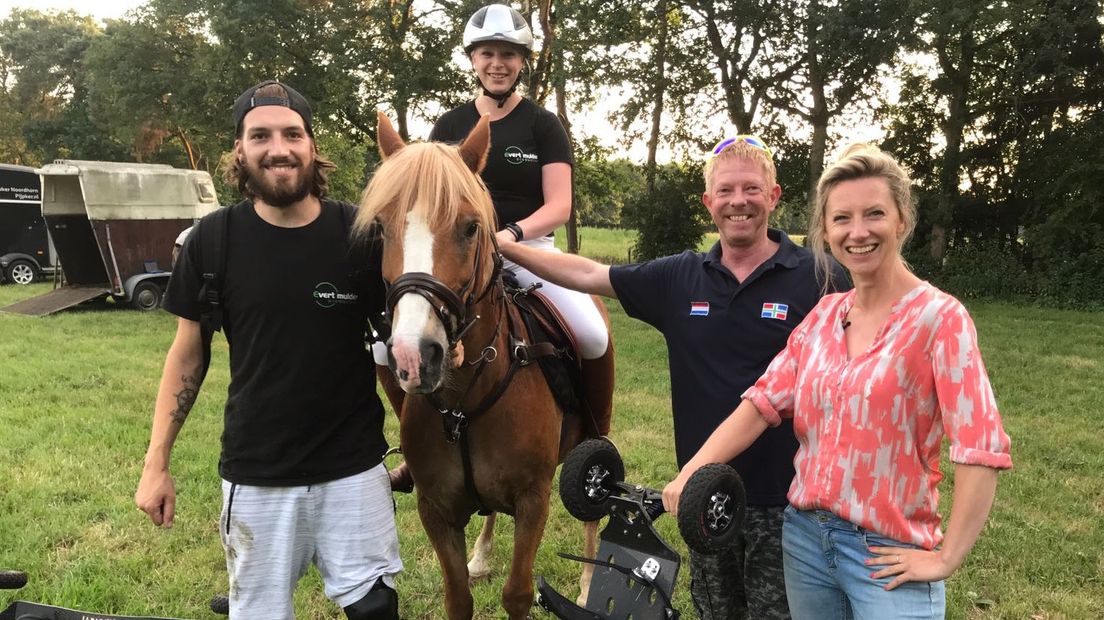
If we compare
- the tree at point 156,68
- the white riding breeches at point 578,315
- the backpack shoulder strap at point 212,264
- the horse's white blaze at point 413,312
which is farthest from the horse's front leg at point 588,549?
the tree at point 156,68

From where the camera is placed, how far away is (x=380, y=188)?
2359 millimetres

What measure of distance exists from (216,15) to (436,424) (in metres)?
23.5

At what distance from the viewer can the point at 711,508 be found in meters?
1.84

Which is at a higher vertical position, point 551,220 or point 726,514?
point 551,220

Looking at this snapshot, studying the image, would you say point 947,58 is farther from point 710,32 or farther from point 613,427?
point 613,427

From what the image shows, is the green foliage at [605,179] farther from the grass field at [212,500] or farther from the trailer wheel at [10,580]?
the trailer wheel at [10,580]

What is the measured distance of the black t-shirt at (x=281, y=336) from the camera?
91.2 inches

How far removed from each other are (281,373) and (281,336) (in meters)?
0.13

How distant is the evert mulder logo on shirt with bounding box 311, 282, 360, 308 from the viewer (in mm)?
2342

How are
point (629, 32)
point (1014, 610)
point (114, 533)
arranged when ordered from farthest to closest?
point (629, 32), point (114, 533), point (1014, 610)

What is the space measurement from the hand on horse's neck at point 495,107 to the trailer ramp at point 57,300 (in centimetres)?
1416

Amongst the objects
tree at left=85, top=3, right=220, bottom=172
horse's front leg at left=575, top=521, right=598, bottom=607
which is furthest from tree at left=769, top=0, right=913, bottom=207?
tree at left=85, top=3, right=220, bottom=172

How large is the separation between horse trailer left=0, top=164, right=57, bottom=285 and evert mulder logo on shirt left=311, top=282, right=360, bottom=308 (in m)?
22.9

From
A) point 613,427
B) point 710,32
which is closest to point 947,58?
point 710,32
